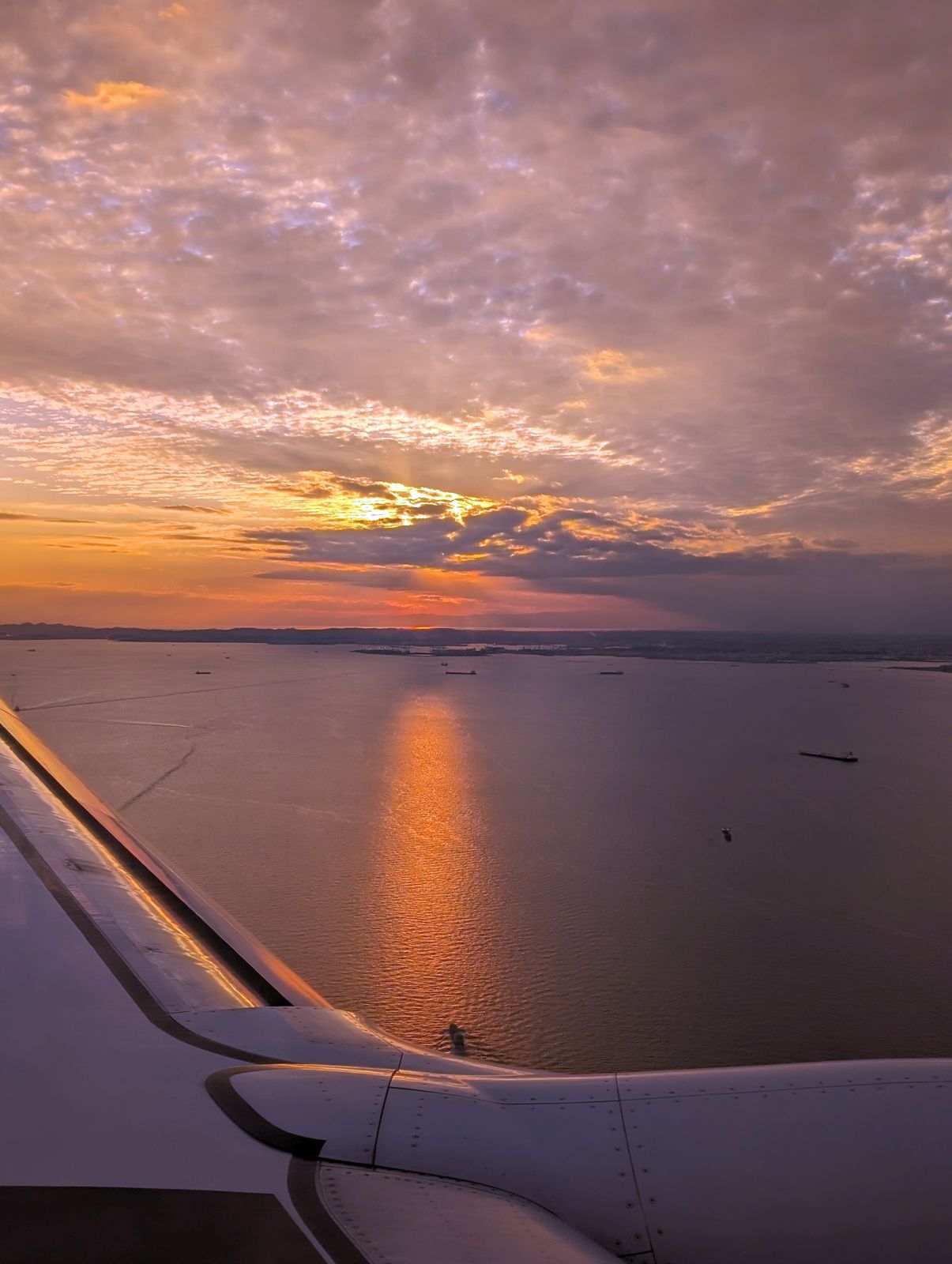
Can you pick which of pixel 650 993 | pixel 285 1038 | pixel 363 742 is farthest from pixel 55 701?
pixel 285 1038

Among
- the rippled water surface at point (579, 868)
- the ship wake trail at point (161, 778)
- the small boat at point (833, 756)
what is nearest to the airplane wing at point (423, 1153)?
the rippled water surface at point (579, 868)

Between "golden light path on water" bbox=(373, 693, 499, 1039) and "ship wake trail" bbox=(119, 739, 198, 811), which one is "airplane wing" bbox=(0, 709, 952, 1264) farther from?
"ship wake trail" bbox=(119, 739, 198, 811)

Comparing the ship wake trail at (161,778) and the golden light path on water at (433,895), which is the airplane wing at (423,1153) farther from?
the ship wake trail at (161,778)

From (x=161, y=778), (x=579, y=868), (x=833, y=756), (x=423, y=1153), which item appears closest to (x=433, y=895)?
(x=579, y=868)

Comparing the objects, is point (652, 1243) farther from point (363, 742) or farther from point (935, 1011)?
point (363, 742)

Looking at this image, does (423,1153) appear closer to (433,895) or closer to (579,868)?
(433,895)
